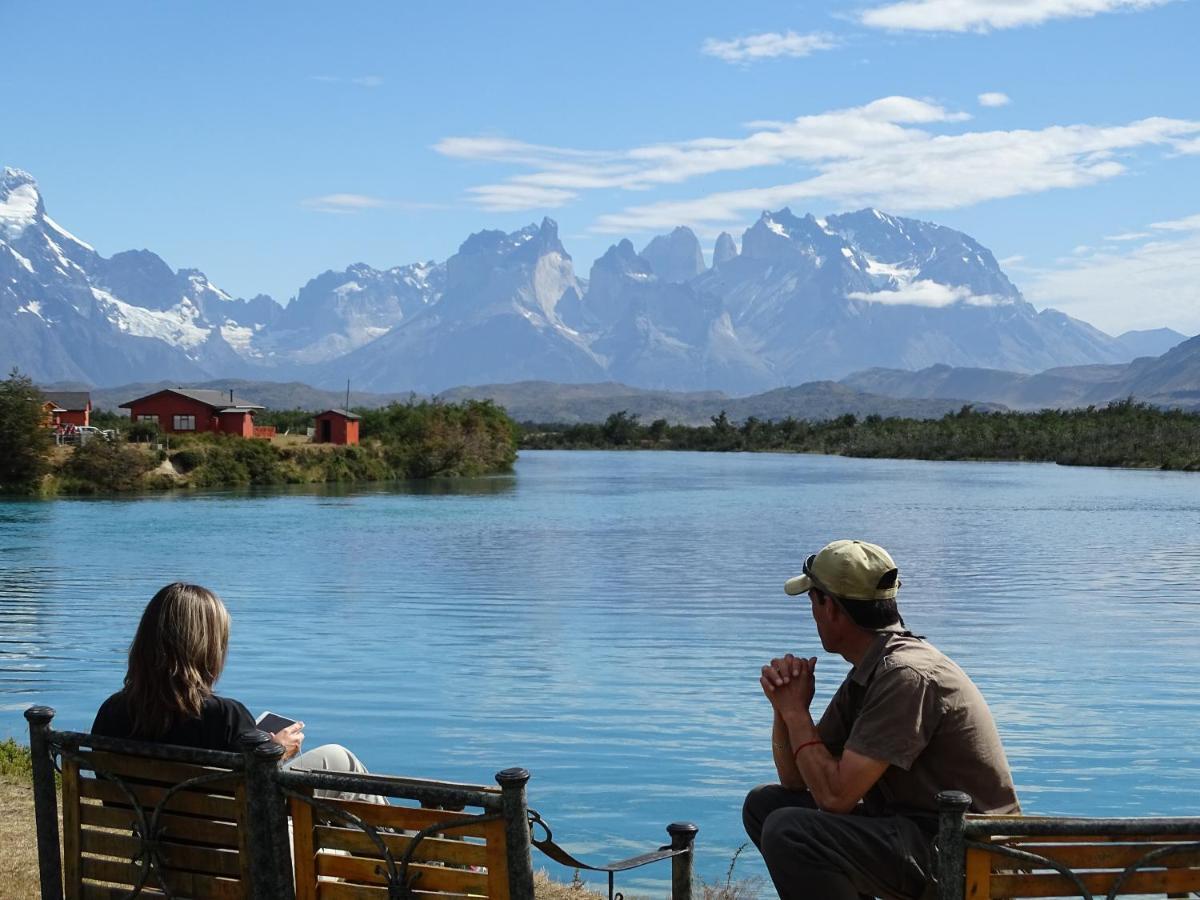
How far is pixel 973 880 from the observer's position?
4.23 meters

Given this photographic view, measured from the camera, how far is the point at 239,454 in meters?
83.9

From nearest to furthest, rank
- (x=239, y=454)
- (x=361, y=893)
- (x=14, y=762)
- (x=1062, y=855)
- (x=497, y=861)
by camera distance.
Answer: (x=1062, y=855) < (x=497, y=861) < (x=361, y=893) < (x=14, y=762) < (x=239, y=454)

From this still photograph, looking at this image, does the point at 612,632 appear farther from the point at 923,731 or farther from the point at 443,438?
the point at 443,438

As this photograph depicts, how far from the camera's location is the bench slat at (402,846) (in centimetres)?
458

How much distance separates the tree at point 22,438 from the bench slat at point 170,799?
6908 centimetres

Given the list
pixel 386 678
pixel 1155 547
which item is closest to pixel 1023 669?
pixel 386 678

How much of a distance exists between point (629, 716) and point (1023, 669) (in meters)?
7.17

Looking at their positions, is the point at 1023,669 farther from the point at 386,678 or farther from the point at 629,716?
the point at 386,678

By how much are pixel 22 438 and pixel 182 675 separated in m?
70.3

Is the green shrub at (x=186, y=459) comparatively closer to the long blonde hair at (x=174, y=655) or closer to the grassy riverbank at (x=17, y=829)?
the grassy riverbank at (x=17, y=829)

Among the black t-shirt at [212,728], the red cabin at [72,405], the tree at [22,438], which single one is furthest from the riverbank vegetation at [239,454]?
the black t-shirt at [212,728]

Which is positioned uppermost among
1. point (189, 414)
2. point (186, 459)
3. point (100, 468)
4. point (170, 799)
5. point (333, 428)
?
point (189, 414)

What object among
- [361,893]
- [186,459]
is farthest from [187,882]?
[186,459]

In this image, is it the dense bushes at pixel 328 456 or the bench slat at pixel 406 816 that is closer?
the bench slat at pixel 406 816
